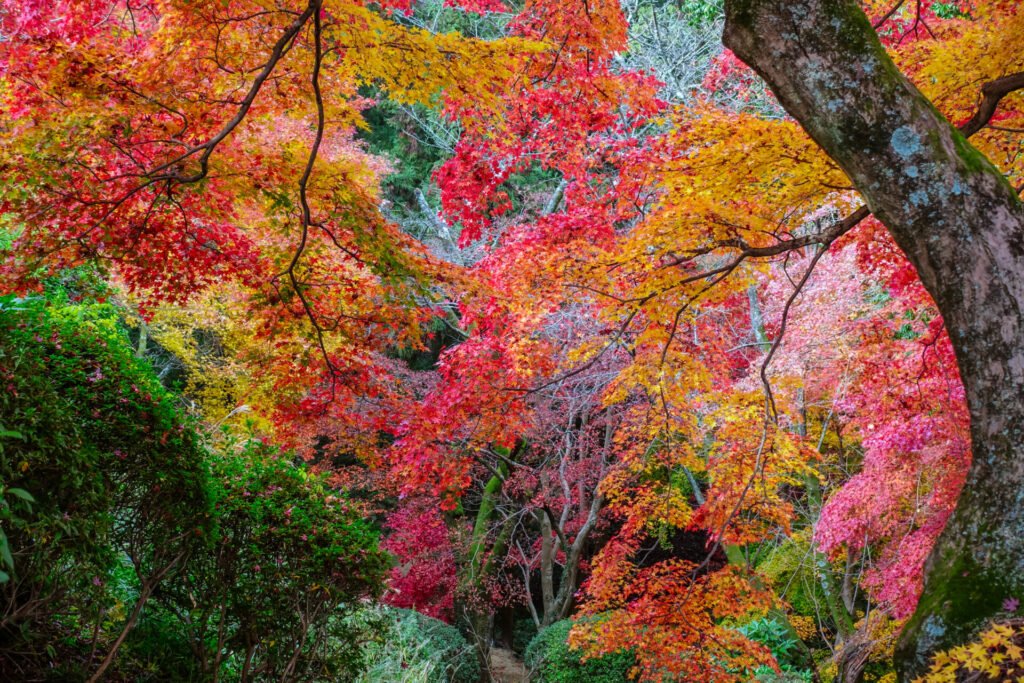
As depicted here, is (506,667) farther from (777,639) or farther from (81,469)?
(81,469)

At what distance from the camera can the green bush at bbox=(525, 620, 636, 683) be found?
7273mm

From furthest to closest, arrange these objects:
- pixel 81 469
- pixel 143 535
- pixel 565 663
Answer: pixel 565 663
pixel 143 535
pixel 81 469

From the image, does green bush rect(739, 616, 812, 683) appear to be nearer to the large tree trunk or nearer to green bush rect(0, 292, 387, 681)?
green bush rect(0, 292, 387, 681)

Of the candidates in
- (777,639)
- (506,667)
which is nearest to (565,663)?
(506,667)

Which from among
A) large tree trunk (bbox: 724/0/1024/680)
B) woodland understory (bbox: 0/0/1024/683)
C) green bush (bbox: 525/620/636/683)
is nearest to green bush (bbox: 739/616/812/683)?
woodland understory (bbox: 0/0/1024/683)

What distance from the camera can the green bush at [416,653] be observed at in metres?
5.44

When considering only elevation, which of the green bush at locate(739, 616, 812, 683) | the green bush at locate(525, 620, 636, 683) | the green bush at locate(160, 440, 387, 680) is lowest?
the green bush at locate(525, 620, 636, 683)

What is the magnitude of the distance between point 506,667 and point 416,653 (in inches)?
153

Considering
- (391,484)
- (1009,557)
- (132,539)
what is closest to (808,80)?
(1009,557)

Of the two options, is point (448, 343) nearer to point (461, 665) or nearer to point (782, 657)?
point (461, 665)

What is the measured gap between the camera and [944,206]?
7.75 feet

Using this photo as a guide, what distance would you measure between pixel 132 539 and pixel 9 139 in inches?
79.2

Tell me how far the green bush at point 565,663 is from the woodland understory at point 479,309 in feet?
0.13

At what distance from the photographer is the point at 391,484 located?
334 inches
